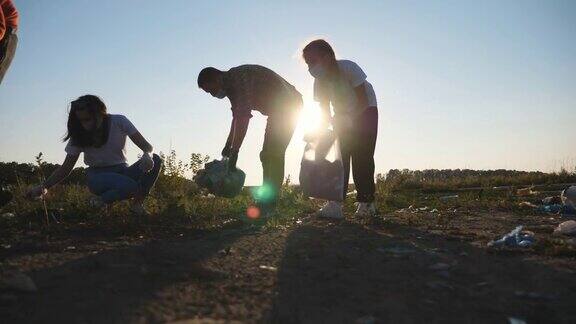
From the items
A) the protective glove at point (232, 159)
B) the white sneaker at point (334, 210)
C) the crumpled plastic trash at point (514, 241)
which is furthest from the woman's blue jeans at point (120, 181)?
the crumpled plastic trash at point (514, 241)

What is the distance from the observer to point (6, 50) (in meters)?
4.03

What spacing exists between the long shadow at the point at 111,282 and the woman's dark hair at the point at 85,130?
1858 millimetres

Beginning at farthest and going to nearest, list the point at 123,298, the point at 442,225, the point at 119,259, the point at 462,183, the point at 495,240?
the point at 462,183
the point at 442,225
the point at 495,240
the point at 119,259
the point at 123,298

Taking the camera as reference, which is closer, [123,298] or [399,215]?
[123,298]

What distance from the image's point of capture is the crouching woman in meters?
4.49

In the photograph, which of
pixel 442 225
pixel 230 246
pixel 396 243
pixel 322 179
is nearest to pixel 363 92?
pixel 322 179

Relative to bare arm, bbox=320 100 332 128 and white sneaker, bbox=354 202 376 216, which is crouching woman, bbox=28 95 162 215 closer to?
bare arm, bbox=320 100 332 128

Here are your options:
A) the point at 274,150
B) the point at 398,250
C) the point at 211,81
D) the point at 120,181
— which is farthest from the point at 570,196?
the point at 120,181

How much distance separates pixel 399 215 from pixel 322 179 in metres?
1.13

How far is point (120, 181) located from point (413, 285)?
3.28m

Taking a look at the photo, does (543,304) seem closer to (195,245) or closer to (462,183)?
(195,245)

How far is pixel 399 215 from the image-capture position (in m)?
5.29

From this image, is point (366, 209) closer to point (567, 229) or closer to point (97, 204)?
point (567, 229)

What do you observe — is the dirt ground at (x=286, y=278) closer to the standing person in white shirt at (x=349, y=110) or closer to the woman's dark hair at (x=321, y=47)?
the standing person in white shirt at (x=349, y=110)
